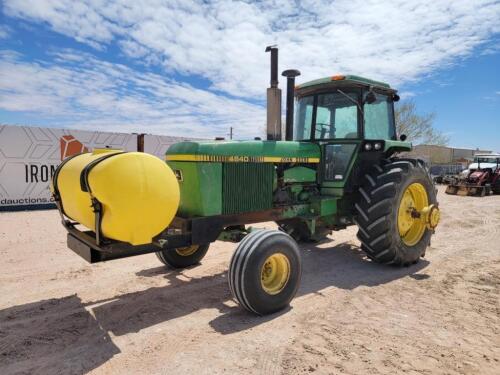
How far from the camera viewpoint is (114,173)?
126 inches

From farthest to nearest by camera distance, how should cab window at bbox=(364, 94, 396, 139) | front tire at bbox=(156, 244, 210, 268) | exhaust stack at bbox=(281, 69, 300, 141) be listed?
cab window at bbox=(364, 94, 396, 139) < front tire at bbox=(156, 244, 210, 268) < exhaust stack at bbox=(281, 69, 300, 141)

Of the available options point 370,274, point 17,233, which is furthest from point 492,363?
point 17,233

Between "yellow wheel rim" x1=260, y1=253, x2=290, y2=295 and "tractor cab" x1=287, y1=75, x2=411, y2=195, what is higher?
"tractor cab" x1=287, y1=75, x2=411, y2=195

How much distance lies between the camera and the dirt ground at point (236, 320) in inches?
118

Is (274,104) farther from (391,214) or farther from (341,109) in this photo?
(391,214)

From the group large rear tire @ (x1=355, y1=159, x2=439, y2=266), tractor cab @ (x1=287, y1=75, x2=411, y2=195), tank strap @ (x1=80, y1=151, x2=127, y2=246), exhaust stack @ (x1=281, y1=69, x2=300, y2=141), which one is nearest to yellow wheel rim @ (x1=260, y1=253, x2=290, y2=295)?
tank strap @ (x1=80, y1=151, x2=127, y2=246)

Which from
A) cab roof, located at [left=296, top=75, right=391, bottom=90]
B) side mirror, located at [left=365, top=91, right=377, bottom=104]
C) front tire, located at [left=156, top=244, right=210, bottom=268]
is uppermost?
cab roof, located at [left=296, top=75, right=391, bottom=90]

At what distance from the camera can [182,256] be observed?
5.35 meters

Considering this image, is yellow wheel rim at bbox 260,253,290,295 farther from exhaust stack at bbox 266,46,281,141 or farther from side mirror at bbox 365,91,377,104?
side mirror at bbox 365,91,377,104

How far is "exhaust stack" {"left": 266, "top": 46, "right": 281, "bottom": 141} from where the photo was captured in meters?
4.77

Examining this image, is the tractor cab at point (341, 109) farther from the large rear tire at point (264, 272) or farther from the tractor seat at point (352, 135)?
the large rear tire at point (264, 272)

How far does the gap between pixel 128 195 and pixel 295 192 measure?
2707 mm

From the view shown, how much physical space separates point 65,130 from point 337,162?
10.1 meters

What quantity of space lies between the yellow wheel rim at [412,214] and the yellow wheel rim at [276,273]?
261cm
